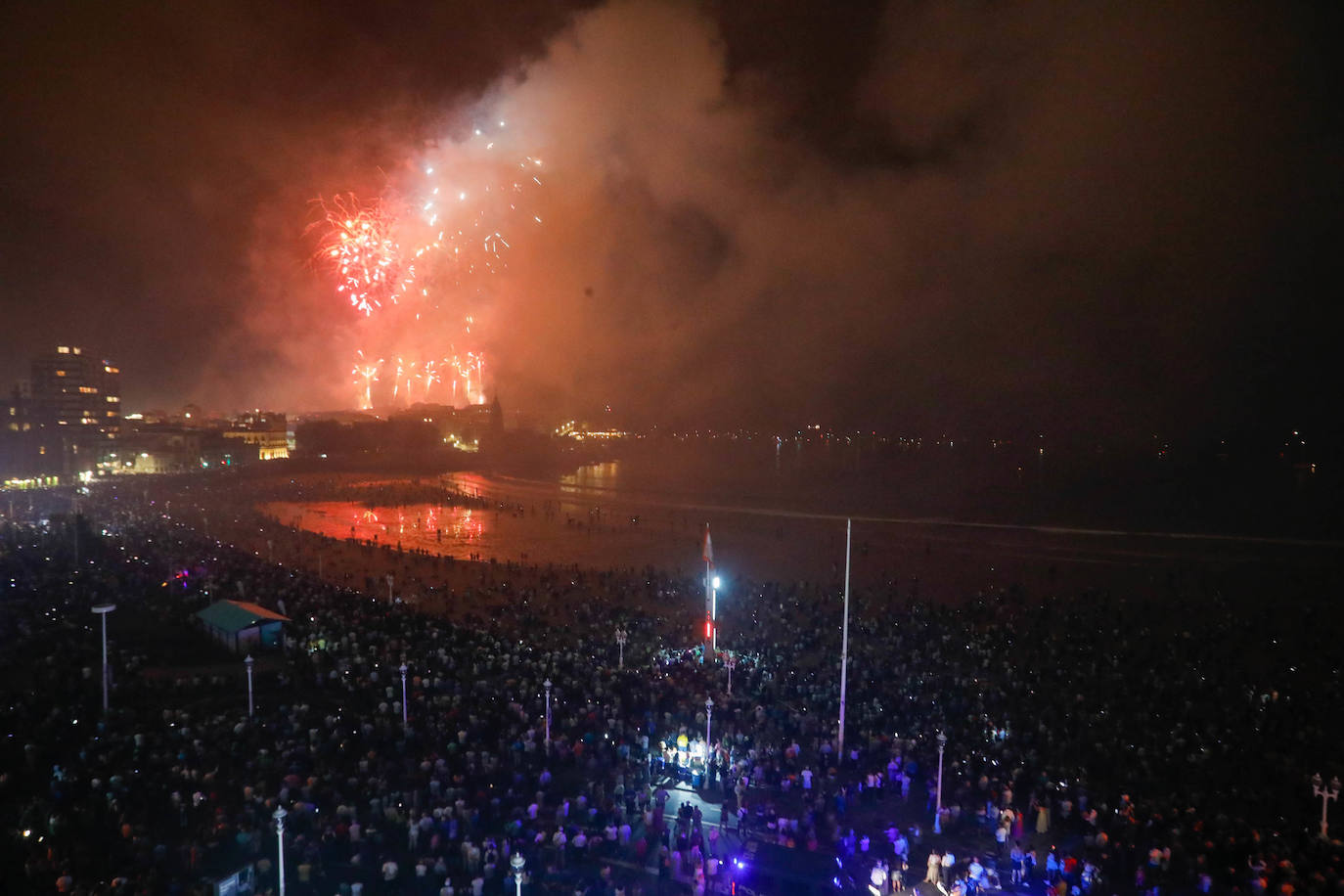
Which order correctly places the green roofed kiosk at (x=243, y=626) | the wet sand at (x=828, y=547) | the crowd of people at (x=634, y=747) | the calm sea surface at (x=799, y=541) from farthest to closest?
the calm sea surface at (x=799, y=541) < the wet sand at (x=828, y=547) < the green roofed kiosk at (x=243, y=626) < the crowd of people at (x=634, y=747)

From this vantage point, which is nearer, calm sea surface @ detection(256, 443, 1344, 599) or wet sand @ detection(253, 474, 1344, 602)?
wet sand @ detection(253, 474, 1344, 602)

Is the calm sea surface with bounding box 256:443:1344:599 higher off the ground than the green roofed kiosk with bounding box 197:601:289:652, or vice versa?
the green roofed kiosk with bounding box 197:601:289:652

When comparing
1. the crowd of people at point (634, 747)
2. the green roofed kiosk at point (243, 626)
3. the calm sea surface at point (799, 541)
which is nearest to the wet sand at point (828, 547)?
the calm sea surface at point (799, 541)

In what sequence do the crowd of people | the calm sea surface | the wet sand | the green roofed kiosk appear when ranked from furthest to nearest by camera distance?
the calm sea surface
the wet sand
the green roofed kiosk
the crowd of people

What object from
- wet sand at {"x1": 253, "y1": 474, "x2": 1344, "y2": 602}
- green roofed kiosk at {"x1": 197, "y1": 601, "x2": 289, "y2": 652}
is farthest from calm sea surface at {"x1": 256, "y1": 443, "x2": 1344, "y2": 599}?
green roofed kiosk at {"x1": 197, "y1": 601, "x2": 289, "y2": 652}

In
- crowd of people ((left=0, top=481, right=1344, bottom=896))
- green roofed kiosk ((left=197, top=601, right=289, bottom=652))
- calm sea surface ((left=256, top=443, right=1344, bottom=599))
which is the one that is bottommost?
calm sea surface ((left=256, top=443, right=1344, bottom=599))

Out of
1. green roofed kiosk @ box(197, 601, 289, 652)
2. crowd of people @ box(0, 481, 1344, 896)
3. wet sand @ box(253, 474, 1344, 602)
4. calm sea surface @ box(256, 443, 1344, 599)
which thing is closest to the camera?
crowd of people @ box(0, 481, 1344, 896)

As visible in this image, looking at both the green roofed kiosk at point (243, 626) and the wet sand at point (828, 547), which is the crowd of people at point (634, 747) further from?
the wet sand at point (828, 547)

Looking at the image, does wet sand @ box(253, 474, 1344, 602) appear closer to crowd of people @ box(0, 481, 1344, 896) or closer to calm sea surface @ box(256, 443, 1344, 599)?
calm sea surface @ box(256, 443, 1344, 599)

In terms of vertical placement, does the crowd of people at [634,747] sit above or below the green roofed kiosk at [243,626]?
below
